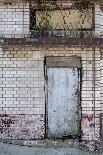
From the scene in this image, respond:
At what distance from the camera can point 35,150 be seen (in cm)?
858

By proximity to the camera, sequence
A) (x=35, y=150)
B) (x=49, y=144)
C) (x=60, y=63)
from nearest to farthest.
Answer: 1. (x=35, y=150)
2. (x=49, y=144)
3. (x=60, y=63)

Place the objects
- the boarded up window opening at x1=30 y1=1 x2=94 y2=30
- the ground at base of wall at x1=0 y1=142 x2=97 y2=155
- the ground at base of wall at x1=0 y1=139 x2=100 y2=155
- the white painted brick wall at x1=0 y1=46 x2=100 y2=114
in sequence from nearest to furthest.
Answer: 1. the ground at base of wall at x1=0 y1=142 x2=97 y2=155
2. the ground at base of wall at x1=0 y1=139 x2=100 y2=155
3. the white painted brick wall at x1=0 y1=46 x2=100 y2=114
4. the boarded up window opening at x1=30 y1=1 x2=94 y2=30

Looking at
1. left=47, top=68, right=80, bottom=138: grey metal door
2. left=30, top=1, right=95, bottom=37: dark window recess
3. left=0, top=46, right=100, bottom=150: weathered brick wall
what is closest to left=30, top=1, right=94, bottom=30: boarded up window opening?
left=30, top=1, right=95, bottom=37: dark window recess

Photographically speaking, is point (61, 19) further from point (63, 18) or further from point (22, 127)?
point (22, 127)

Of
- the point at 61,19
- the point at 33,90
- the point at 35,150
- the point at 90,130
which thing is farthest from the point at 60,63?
the point at 35,150

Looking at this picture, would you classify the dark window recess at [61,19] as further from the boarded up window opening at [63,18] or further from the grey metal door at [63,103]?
the grey metal door at [63,103]

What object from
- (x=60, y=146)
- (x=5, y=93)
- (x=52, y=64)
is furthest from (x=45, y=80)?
(x=60, y=146)

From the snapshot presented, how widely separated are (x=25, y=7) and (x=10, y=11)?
35 centimetres

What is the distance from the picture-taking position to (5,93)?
8.98 meters

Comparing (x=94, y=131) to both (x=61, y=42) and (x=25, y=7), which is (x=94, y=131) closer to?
(x=61, y=42)

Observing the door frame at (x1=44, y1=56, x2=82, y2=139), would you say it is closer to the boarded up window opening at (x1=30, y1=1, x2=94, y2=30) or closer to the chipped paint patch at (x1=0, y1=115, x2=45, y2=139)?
the chipped paint patch at (x1=0, y1=115, x2=45, y2=139)

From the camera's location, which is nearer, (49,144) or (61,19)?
(49,144)

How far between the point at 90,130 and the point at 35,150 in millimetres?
1324

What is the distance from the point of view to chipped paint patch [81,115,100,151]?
29.3 feet
